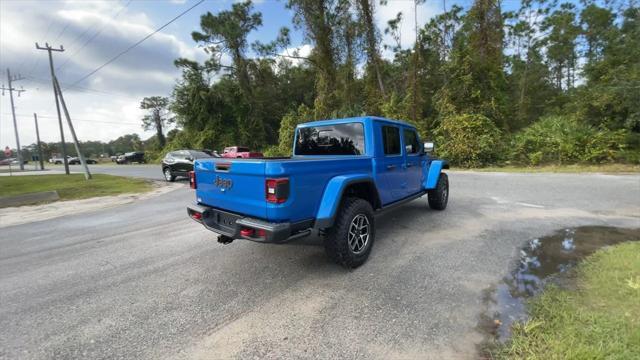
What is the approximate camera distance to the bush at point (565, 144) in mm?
13477

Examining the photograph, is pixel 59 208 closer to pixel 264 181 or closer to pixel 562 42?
pixel 264 181

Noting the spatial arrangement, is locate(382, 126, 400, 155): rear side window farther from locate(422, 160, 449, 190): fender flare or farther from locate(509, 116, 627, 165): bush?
locate(509, 116, 627, 165): bush

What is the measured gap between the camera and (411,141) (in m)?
5.21

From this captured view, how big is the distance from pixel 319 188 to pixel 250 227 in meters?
0.85

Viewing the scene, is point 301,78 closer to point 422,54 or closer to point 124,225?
point 422,54

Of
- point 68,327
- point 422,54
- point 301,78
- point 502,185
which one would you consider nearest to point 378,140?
point 68,327

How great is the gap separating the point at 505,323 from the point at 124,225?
7.06 m

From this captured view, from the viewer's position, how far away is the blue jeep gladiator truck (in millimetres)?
2969

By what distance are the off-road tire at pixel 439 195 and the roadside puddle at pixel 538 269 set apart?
1.98m

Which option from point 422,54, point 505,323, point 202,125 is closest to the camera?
point 505,323

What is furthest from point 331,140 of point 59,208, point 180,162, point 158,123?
point 158,123

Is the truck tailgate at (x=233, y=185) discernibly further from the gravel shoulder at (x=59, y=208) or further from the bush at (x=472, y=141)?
the bush at (x=472, y=141)

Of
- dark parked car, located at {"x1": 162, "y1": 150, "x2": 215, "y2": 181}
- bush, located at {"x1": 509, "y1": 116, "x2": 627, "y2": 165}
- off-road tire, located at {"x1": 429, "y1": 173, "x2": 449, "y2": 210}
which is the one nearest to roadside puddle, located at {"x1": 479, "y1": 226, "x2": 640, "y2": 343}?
off-road tire, located at {"x1": 429, "y1": 173, "x2": 449, "y2": 210}

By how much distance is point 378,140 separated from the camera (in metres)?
4.20
